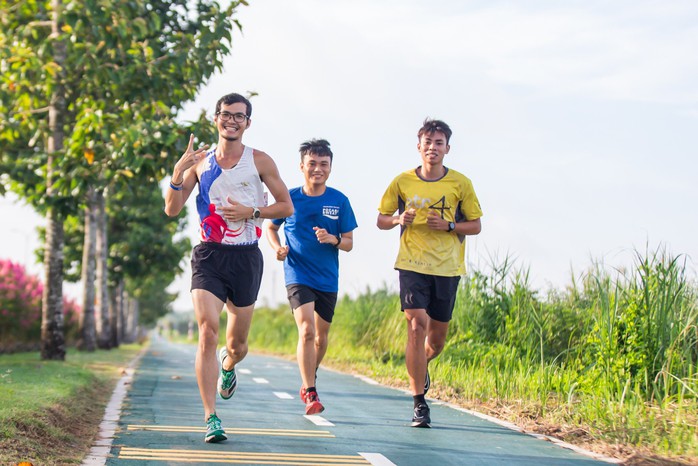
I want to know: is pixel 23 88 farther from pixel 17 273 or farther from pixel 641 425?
pixel 641 425

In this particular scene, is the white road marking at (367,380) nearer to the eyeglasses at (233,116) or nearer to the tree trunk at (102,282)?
the eyeglasses at (233,116)

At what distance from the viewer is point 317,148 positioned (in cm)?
890

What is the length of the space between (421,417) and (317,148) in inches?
96.8

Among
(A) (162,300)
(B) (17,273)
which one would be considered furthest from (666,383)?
(A) (162,300)

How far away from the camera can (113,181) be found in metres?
16.1

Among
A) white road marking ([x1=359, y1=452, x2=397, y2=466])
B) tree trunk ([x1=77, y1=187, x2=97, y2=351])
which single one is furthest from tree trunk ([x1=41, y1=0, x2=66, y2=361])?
white road marking ([x1=359, y1=452, x2=397, y2=466])

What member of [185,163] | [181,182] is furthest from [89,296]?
[185,163]

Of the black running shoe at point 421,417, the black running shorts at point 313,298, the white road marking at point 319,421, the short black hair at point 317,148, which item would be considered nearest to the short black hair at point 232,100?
the short black hair at point 317,148

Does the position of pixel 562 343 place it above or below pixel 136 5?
below

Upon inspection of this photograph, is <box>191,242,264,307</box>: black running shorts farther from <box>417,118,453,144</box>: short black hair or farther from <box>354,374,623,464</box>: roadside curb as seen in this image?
<box>354,374,623,464</box>: roadside curb

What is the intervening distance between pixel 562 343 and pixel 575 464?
17.5 feet

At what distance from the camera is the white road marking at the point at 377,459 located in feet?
20.8

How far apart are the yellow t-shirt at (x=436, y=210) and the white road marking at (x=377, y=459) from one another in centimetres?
222

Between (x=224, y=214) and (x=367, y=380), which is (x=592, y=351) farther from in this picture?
(x=367, y=380)
